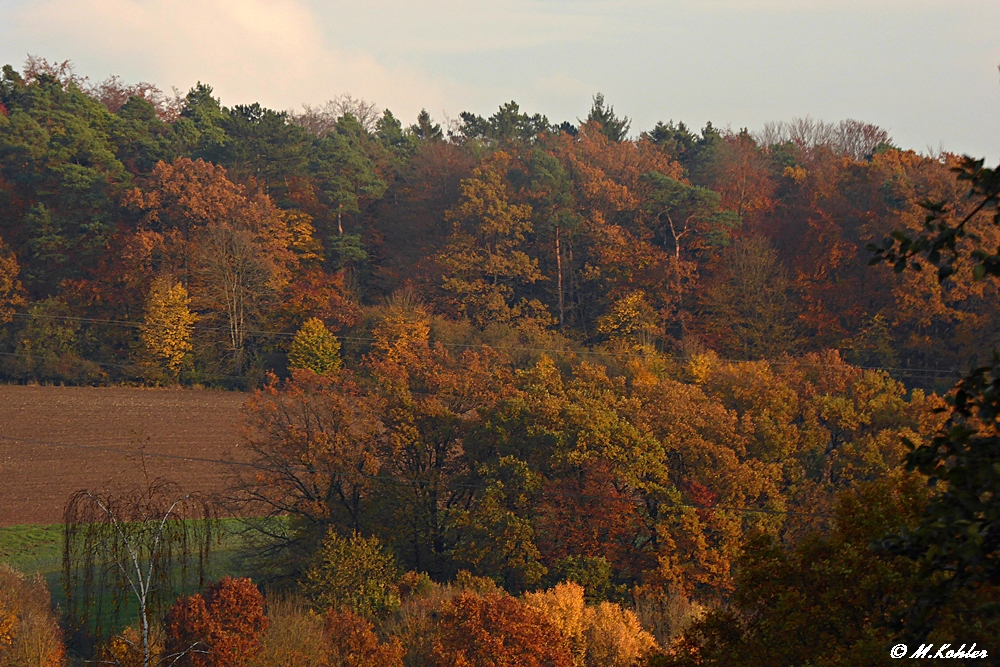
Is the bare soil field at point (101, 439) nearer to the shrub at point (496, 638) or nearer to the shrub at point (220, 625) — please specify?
the shrub at point (220, 625)

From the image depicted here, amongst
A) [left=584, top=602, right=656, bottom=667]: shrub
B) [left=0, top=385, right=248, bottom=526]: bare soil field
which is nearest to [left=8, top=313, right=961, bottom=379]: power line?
[left=0, top=385, right=248, bottom=526]: bare soil field

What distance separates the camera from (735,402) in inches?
1607

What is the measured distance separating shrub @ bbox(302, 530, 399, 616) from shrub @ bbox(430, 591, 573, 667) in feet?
19.4

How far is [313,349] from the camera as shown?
188 feet

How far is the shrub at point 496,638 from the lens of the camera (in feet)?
77.4

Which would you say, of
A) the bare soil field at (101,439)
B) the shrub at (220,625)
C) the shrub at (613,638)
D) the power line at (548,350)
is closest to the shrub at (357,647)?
the shrub at (220,625)

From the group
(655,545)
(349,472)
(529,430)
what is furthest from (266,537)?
(655,545)

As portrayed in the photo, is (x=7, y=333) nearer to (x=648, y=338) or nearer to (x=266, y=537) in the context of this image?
(x=266, y=537)

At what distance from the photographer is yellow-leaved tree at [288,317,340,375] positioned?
57.0m

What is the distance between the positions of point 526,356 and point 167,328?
64.4 feet

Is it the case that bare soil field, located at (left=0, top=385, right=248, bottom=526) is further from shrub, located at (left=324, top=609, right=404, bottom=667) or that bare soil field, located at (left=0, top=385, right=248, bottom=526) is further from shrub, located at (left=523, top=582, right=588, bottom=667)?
shrub, located at (left=523, top=582, right=588, bottom=667)

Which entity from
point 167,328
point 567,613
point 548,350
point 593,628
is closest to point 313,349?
point 167,328

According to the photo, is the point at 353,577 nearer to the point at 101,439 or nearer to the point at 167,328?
the point at 101,439

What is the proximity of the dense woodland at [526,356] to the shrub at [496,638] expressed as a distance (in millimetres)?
76
